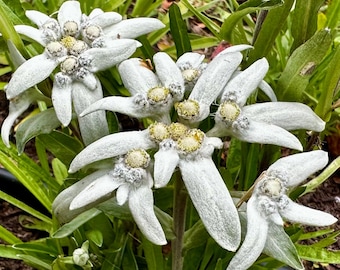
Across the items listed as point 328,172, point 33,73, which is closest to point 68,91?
point 33,73

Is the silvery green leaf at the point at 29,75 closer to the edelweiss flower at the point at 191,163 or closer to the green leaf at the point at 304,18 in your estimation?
the edelweiss flower at the point at 191,163

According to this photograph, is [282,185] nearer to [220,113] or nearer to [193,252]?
[220,113]

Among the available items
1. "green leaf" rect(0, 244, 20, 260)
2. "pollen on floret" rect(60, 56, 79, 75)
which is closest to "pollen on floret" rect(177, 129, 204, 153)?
"pollen on floret" rect(60, 56, 79, 75)

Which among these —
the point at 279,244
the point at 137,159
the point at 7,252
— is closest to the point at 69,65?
the point at 137,159

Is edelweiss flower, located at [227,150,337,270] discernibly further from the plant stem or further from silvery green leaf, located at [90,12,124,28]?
silvery green leaf, located at [90,12,124,28]

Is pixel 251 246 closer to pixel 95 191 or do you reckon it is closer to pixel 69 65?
pixel 95 191

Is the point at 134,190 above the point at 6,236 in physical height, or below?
above
